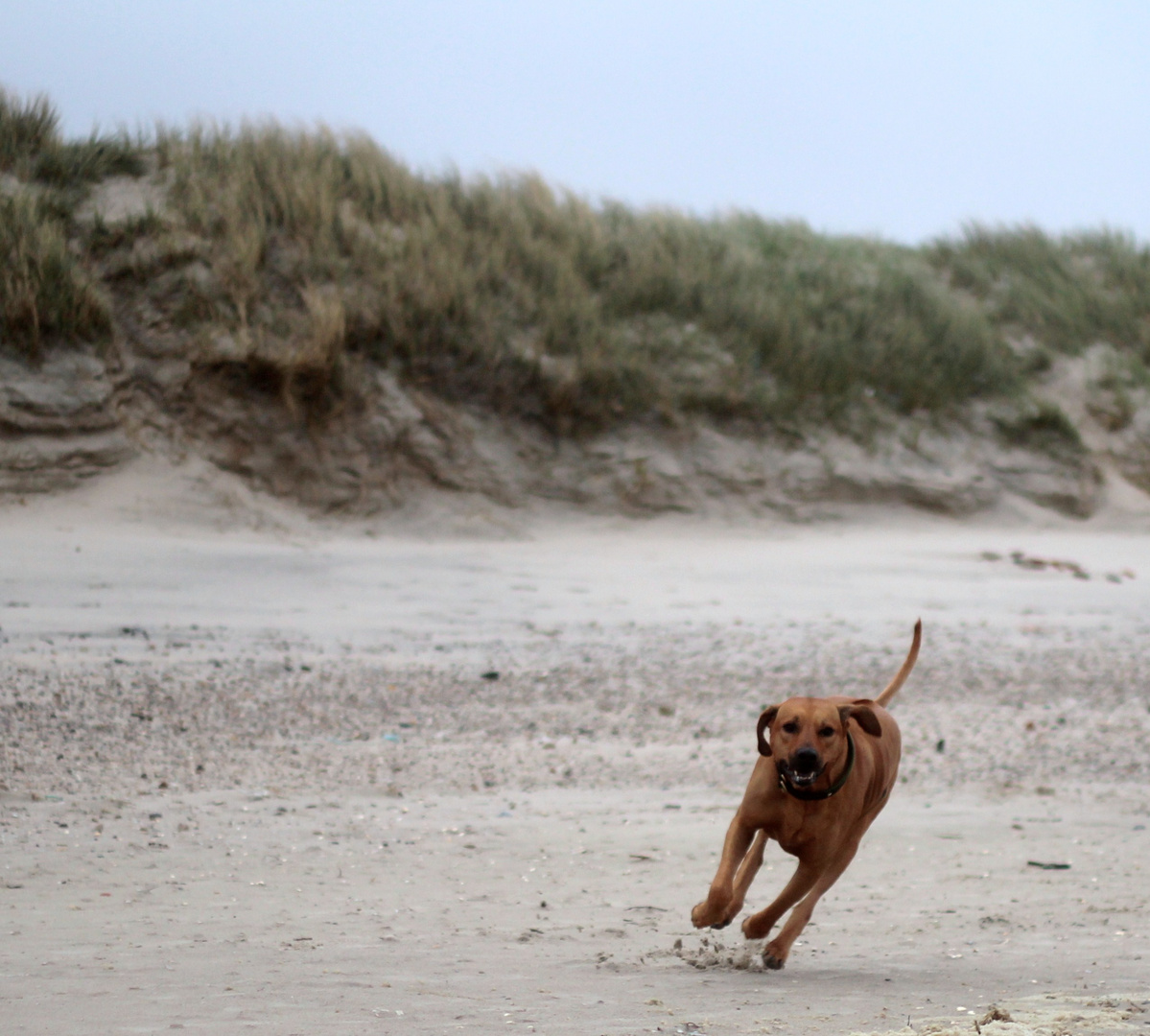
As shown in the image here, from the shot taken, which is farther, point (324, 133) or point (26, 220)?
point (324, 133)

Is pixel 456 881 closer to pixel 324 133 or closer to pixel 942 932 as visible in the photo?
pixel 942 932

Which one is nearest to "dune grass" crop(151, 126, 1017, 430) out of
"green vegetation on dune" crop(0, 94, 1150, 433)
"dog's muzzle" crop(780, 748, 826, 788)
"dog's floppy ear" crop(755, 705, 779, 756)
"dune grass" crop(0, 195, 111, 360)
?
"green vegetation on dune" crop(0, 94, 1150, 433)

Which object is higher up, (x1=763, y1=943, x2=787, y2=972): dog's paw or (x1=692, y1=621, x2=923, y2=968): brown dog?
(x1=692, y1=621, x2=923, y2=968): brown dog

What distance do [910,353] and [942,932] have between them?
12.4 meters

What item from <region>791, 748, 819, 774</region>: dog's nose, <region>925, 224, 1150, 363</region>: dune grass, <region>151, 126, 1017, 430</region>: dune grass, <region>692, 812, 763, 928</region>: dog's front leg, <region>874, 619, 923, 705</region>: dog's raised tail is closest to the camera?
<region>791, 748, 819, 774</region>: dog's nose

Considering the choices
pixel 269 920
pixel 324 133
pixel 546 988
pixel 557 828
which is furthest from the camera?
pixel 324 133

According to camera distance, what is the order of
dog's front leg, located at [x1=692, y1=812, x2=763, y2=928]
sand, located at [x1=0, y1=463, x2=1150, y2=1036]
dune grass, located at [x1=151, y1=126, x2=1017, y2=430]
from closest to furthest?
1. sand, located at [x1=0, y1=463, x2=1150, y2=1036]
2. dog's front leg, located at [x1=692, y1=812, x2=763, y2=928]
3. dune grass, located at [x1=151, y1=126, x2=1017, y2=430]

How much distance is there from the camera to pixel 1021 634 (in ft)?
30.7

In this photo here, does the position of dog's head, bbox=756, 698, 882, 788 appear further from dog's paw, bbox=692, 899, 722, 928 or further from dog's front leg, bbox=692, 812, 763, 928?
dog's paw, bbox=692, 899, 722, 928

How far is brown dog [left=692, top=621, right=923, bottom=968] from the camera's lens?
12.2 feet

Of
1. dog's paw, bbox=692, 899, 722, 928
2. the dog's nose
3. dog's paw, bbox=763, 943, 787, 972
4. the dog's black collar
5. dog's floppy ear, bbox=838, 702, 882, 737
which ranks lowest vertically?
dog's paw, bbox=763, 943, 787, 972

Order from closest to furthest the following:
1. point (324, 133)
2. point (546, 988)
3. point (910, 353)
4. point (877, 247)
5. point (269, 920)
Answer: point (546, 988)
point (269, 920)
point (324, 133)
point (910, 353)
point (877, 247)

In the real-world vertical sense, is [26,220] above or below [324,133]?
below

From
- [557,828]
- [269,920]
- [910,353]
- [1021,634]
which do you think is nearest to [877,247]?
[910,353]
